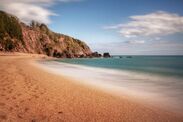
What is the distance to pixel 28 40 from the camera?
119 m

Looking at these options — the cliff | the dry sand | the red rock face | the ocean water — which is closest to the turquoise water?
the ocean water

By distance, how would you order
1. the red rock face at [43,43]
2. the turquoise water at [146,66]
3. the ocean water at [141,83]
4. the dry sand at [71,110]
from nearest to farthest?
the dry sand at [71,110] → the ocean water at [141,83] → the turquoise water at [146,66] → the red rock face at [43,43]

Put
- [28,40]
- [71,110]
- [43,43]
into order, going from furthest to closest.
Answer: [43,43] → [28,40] → [71,110]

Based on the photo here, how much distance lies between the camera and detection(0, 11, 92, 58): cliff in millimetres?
97875

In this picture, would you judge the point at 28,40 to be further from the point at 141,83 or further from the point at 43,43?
the point at 141,83

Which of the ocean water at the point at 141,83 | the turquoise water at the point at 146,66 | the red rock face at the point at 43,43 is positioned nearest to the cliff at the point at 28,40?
the red rock face at the point at 43,43

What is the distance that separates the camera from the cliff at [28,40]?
9788 centimetres

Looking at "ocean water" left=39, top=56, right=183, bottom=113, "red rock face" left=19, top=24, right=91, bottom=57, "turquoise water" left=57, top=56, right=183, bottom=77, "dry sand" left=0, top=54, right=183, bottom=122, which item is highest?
"red rock face" left=19, top=24, right=91, bottom=57

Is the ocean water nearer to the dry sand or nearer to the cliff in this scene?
the dry sand

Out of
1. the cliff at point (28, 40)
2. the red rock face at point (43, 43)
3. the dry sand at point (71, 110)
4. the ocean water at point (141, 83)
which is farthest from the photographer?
the red rock face at point (43, 43)

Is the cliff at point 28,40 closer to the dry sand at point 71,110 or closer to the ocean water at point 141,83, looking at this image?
the ocean water at point 141,83

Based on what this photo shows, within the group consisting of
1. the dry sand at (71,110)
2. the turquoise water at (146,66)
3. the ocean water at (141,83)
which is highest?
the dry sand at (71,110)

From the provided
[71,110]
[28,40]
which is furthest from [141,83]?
[28,40]

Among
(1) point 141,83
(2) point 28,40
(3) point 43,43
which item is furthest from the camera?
(3) point 43,43
